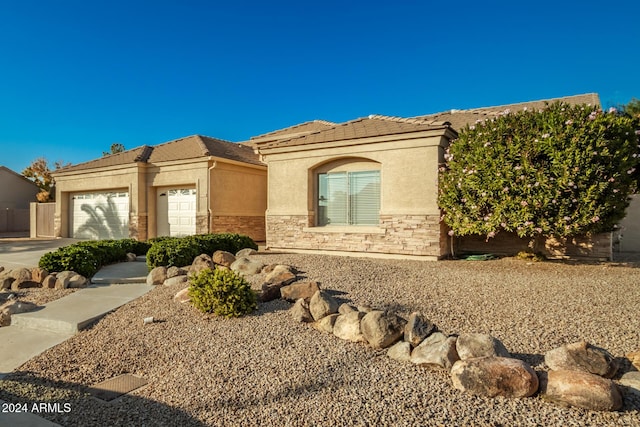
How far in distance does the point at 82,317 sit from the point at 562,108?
1006 cm

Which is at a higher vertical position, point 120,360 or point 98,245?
point 98,245

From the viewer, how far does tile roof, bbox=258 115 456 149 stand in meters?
10.3

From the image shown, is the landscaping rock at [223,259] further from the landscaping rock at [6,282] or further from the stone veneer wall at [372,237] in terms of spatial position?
the landscaping rock at [6,282]

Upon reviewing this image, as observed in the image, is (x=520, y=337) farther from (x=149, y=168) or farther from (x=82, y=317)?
(x=149, y=168)

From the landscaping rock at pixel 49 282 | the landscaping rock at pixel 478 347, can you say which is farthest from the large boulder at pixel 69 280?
the landscaping rock at pixel 478 347

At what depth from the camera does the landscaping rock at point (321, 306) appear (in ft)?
16.3

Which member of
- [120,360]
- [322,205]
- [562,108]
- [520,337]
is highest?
[562,108]

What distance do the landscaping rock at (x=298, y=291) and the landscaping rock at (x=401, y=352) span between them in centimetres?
175

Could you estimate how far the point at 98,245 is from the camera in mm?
9469

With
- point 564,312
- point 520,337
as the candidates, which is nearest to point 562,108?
point 564,312

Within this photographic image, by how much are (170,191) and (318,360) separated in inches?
532

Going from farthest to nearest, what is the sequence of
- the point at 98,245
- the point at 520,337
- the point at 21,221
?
1. the point at 21,221
2. the point at 98,245
3. the point at 520,337

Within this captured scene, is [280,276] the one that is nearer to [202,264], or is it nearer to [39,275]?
[202,264]

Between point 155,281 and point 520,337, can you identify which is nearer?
point 520,337
